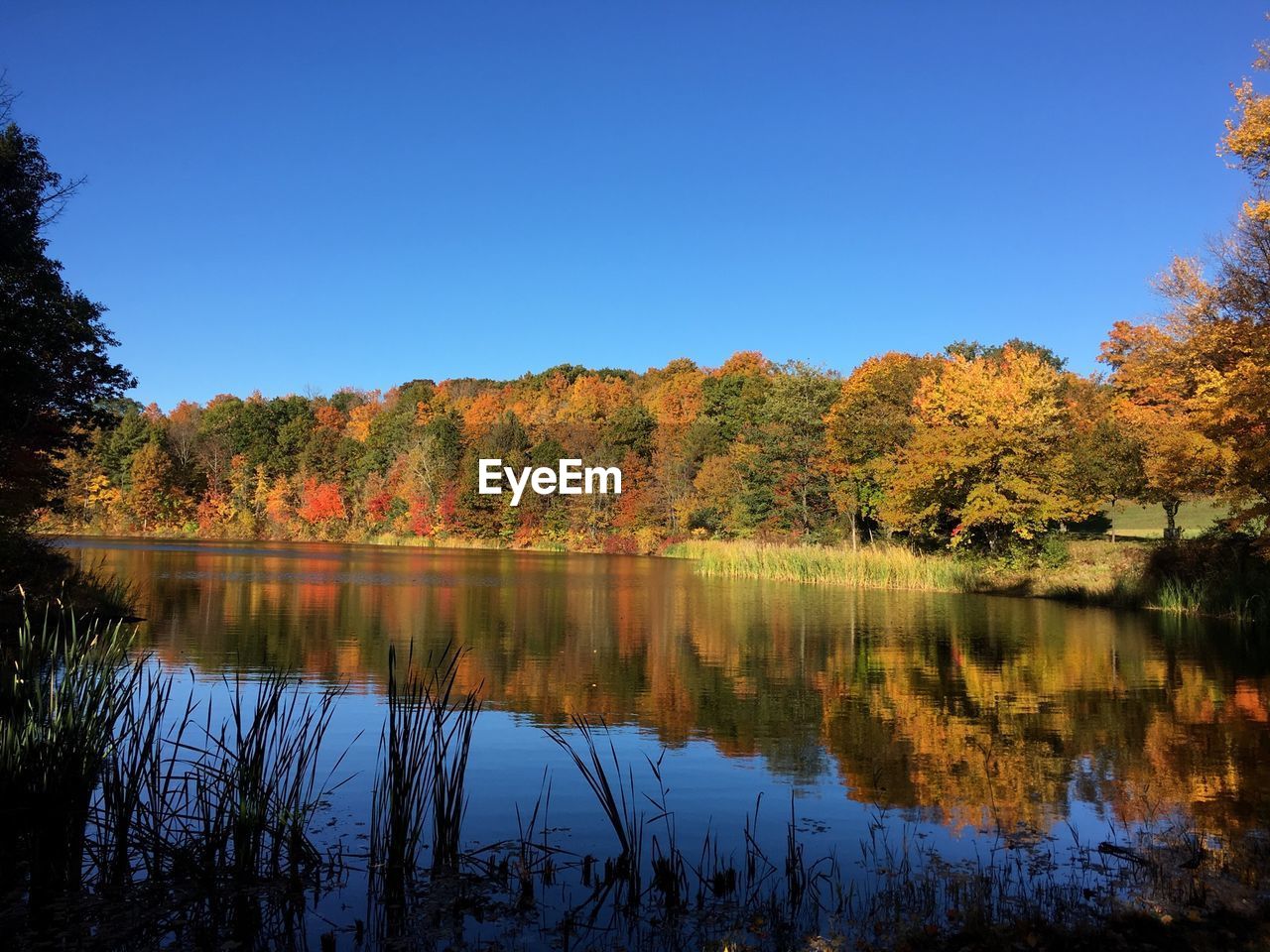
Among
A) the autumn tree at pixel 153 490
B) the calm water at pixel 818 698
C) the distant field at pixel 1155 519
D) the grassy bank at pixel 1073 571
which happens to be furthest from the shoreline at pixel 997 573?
the autumn tree at pixel 153 490

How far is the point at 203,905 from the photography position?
4.67m

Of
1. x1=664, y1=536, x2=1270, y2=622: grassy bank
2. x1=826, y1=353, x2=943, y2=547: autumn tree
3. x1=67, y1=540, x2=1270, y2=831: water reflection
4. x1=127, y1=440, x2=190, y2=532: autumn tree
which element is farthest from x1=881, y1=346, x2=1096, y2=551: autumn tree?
x1=127, y1=440, x2=190, y2=532: autumn tree

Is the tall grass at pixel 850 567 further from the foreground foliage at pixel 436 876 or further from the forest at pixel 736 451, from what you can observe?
the foreground foliage at pixel 436 876

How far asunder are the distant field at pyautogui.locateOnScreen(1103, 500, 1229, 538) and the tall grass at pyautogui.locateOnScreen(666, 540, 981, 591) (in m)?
20.0

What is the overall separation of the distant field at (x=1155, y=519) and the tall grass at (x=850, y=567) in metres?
20.0

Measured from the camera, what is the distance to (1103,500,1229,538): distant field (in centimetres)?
4890

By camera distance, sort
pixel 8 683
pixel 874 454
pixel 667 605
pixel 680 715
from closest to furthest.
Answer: pixel 8 683 → pixel 680 715 → pixel 667 605 → pixel 874 454

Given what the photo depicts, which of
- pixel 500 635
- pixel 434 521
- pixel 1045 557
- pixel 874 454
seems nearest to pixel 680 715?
pixel 500 635

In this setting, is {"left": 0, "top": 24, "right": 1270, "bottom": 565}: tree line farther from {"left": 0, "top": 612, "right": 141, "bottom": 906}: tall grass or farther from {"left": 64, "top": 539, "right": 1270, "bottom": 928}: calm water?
{"left": 0, "top": 612, "right": 141, "bottom": 906}: tall grass

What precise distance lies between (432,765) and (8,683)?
3.38 metres

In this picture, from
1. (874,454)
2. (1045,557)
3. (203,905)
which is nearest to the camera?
(203,905)

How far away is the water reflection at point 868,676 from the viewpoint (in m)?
7.93

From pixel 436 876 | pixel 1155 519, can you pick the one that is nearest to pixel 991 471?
pixel 1155 519

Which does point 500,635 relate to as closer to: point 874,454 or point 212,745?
point 212,745
